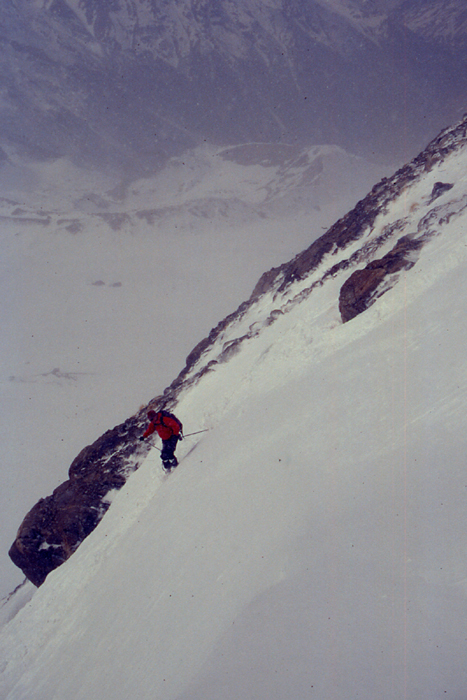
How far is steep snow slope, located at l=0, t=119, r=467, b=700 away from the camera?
370 cm

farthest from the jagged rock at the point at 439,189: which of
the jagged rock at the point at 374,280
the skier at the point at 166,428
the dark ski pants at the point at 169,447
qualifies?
the dark ski pants at the point at 169,447

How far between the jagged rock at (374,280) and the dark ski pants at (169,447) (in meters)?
4.33

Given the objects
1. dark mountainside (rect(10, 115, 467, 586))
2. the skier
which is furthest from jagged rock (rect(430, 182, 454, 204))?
the skier

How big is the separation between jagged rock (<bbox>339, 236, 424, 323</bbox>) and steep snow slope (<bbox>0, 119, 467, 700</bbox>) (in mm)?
366

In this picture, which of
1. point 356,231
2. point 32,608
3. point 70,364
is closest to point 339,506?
point 32,608

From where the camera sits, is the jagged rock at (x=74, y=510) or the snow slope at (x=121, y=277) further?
the snow slope at (x=121, y=277)

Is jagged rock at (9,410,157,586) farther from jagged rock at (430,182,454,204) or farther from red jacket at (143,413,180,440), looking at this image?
jagged rock at (430,182,454,204)

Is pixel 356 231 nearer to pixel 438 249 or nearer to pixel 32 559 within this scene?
pixel 438 249

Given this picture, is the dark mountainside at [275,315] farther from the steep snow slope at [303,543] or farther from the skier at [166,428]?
the skier at [166,428]

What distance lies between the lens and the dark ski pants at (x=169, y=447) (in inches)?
294

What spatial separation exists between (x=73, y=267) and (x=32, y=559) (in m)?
37.7

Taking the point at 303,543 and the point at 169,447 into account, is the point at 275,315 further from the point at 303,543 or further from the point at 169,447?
the point at 303,543

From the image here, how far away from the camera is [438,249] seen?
7930 mm

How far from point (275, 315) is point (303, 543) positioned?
7876 millimetres
